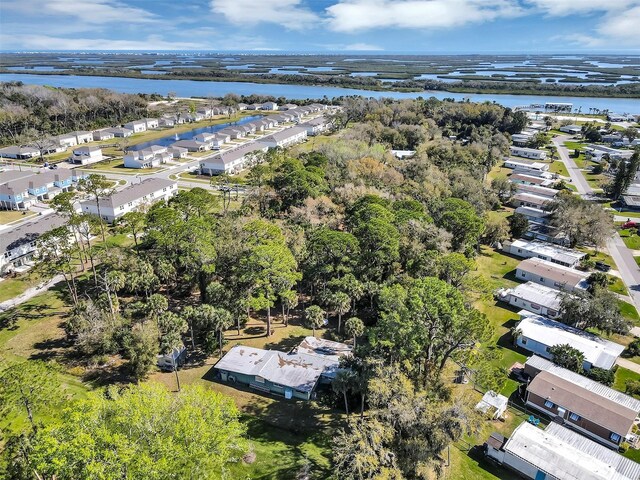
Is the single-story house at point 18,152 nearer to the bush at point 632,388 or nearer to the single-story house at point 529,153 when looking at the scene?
the bush at point 632,388

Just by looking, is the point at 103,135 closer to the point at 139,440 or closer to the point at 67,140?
the point at 67,140

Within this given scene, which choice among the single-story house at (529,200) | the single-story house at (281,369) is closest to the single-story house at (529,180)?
the single-story house at (529,200)

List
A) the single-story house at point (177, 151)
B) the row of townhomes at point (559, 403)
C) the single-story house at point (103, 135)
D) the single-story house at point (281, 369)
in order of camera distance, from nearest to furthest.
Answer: the row of townhomes at point (559, 403) < the single-story house at point (281, 369) < the single-story house at point (177, 151) < the single-story house at point (103, 135)

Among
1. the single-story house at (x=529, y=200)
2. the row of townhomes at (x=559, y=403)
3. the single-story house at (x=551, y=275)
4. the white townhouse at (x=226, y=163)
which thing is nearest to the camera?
the row of townhomes at (x=559, y=403)

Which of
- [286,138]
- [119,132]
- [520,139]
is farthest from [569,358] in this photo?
[119,132]

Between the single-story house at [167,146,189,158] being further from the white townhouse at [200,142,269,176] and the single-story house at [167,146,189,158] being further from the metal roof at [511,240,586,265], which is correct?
the metal roof at [511,240,586,265]

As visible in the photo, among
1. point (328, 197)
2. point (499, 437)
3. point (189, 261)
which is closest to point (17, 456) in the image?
point (189, 261)

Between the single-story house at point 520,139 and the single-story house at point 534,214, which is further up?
the single-story house at point 520,139
